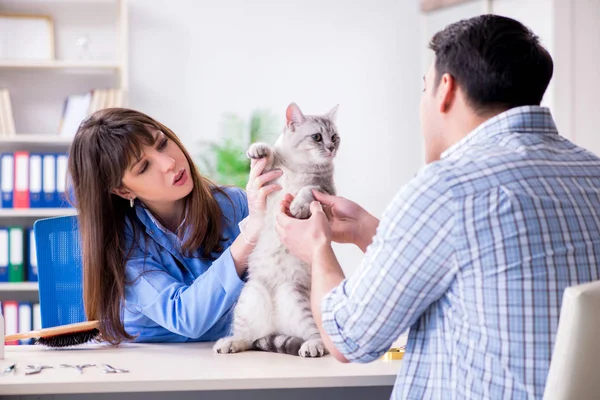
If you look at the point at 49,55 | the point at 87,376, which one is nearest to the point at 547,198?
the point at 87,376

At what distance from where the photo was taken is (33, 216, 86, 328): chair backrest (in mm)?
2020

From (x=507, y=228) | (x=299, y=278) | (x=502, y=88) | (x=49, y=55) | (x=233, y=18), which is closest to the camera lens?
(x=507, y=228)

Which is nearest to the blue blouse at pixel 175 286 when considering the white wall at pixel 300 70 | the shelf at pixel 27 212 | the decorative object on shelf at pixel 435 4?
the shelf at pixel 27 212

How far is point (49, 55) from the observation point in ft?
13.3

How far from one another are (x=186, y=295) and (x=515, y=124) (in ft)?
2.85

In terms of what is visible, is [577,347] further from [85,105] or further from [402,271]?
[85,105]

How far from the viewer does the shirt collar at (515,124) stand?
110cm

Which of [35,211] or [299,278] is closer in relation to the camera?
[299,278]

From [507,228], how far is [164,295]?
0.92 meters

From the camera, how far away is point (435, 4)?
4355 millimetres

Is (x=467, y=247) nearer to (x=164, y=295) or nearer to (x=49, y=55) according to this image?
(x=164, y=295)

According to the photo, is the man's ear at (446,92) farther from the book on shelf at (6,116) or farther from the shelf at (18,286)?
the book on shelf at (6,116)

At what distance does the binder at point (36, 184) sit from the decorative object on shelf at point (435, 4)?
2577 millimetres

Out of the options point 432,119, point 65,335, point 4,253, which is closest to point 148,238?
point 65,335
